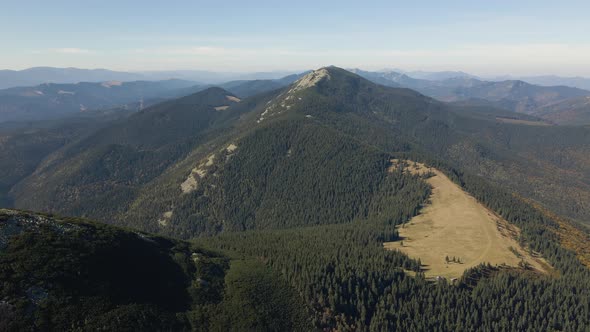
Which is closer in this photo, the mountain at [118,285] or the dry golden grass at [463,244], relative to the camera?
the mountain at [118,285]

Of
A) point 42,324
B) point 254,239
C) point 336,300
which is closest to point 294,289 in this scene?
point 336,300

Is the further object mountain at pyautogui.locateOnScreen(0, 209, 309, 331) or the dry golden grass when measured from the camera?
the dry golden grass

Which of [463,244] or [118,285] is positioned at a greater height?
[118,285]

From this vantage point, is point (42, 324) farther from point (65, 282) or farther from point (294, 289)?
point (294, 289)
